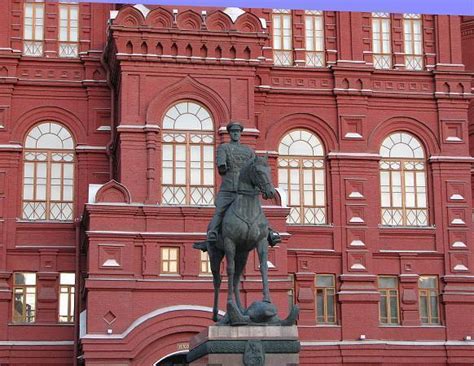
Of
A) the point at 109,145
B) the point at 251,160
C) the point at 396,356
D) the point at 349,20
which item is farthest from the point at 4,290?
the point at 251,160

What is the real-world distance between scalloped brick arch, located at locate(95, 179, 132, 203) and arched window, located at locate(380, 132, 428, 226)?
8137 mm

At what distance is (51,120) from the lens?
27.5 meters

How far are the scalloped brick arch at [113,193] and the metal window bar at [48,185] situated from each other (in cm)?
311

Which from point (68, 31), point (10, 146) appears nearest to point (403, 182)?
point (68, 31)

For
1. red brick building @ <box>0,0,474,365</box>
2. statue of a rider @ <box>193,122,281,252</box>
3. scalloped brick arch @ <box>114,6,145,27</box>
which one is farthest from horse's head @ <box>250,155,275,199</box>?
scalloped brick arch @ <box>114,6,145,27</box>

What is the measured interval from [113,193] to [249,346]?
481 inches

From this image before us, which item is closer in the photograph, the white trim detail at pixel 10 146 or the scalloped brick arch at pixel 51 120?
the white trim detail at pixel 10 146

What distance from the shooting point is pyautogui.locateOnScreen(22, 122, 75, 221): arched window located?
88.1ft

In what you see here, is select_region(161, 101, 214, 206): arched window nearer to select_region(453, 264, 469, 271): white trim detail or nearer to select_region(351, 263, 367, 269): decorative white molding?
select_region(351, 263, 367, 269): decorative white molding

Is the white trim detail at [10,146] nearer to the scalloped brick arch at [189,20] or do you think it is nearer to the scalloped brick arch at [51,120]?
the scalloped brick arch at [51,120]

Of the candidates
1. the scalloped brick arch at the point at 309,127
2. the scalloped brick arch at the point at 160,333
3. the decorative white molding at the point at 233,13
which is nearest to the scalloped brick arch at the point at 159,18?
the decorative white molding at the point at 233,13

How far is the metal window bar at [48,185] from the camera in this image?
2681 cm

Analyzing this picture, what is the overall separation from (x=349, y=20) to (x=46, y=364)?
43.8ft

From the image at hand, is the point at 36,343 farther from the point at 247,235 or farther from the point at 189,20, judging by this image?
the point at 247,235
